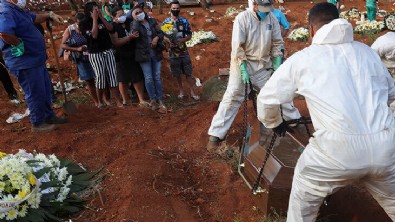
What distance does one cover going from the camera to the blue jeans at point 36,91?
5.32m

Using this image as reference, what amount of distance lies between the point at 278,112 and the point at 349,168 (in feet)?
2.10

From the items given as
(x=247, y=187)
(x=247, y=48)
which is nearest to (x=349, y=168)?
(x=247, y=187)

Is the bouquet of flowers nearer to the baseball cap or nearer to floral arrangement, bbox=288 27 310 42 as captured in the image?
floral arrangement, bbox=288 27 310 42

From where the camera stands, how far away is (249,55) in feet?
15.6

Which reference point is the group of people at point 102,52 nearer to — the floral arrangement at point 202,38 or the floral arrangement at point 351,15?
the floral arrangement at point 202,38

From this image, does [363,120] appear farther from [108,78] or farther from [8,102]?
[8,102]

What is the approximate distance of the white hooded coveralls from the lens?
4551 millimetres

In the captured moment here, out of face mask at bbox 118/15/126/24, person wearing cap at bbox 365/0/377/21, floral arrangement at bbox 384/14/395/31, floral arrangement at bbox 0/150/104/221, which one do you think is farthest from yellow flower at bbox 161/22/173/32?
person wearing cap at bbox 365/0/377/21

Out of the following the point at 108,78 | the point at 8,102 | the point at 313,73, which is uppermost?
the point at 313,73

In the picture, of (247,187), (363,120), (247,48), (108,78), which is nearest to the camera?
A: (363,120)

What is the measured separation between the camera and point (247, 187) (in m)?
3.98

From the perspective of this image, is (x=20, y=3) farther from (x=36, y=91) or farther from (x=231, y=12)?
(x=231, y=12)

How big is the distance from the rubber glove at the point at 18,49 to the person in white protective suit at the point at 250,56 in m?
2.73

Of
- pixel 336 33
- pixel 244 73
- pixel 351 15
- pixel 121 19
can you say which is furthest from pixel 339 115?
pixel 351 15
